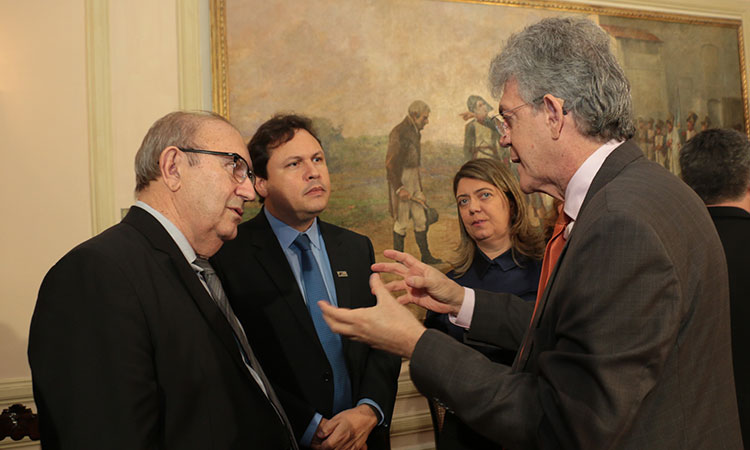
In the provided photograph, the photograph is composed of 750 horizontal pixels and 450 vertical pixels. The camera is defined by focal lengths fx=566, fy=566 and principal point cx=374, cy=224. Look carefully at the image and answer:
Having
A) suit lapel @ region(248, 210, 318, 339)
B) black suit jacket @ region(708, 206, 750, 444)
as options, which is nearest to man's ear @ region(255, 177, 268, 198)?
suit lapel @ region(248, 210, 318, 339)

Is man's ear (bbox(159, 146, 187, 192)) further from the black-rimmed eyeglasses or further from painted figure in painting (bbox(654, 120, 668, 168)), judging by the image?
painted figure in painting (bbox(654, 120, 668, 168))

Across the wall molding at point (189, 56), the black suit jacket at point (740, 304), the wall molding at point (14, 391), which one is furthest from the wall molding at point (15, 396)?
the black suit jacket at point (740, 304)

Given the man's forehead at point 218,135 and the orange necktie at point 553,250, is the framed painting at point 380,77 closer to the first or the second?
the man's forehead at point 218,135

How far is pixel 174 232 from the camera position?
207 centimetres

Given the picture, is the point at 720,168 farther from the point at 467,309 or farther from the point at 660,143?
the point at 660,143

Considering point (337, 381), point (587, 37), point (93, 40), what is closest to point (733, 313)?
point (587, 37)

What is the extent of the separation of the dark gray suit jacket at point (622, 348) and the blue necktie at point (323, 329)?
1431 millimetres

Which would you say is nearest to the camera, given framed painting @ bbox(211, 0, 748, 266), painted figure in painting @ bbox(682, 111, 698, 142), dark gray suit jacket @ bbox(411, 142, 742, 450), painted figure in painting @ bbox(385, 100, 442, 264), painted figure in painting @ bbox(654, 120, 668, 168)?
dark gray suit jacket @ bbox(411, 142, 742, 450)

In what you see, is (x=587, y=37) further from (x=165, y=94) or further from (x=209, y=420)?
(x=165, y=94)

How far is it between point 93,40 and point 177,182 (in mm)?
2467

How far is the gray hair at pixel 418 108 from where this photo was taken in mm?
4703

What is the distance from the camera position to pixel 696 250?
4.70 feet

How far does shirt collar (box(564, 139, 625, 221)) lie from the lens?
173 centimetres

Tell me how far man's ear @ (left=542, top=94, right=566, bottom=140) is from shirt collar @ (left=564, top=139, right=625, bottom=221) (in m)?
0.13
